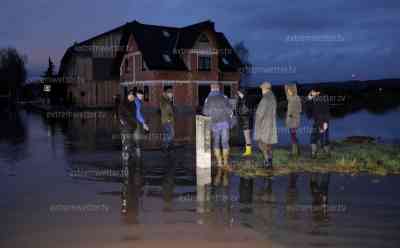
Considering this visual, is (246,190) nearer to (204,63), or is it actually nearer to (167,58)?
(167,58)

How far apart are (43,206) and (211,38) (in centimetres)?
3502

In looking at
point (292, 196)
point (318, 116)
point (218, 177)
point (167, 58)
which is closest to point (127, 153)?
point (218, 177)

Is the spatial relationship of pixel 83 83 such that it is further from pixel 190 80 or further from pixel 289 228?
pixel 289 228

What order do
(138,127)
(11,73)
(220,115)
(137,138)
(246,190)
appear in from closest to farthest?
(246,190)
(220,115)
(138,127)
(137,138)
(11,73)

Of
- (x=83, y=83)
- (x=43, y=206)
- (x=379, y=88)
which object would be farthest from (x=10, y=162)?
(x=379, y=88)

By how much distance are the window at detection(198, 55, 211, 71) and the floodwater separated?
97.6 feet

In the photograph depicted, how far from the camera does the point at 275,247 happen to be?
5.70 metres

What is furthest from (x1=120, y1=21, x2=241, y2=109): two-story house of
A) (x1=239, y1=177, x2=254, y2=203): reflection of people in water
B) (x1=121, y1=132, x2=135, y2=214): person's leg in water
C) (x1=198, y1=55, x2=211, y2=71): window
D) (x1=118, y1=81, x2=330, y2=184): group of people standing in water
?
(x1=239, y1=177, x2=254, y2=203): reflection of people in water

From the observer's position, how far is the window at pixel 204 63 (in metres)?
41.2

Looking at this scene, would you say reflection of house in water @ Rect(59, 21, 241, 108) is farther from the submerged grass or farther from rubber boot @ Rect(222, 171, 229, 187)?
rubber boot @ Rect(222, 171, 229, 187)

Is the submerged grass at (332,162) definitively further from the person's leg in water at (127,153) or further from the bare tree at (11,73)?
the bare tree at (11,73)

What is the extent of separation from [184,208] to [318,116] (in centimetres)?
583

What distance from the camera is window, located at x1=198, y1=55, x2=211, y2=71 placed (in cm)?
4125

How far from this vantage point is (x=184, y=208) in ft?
25.0
